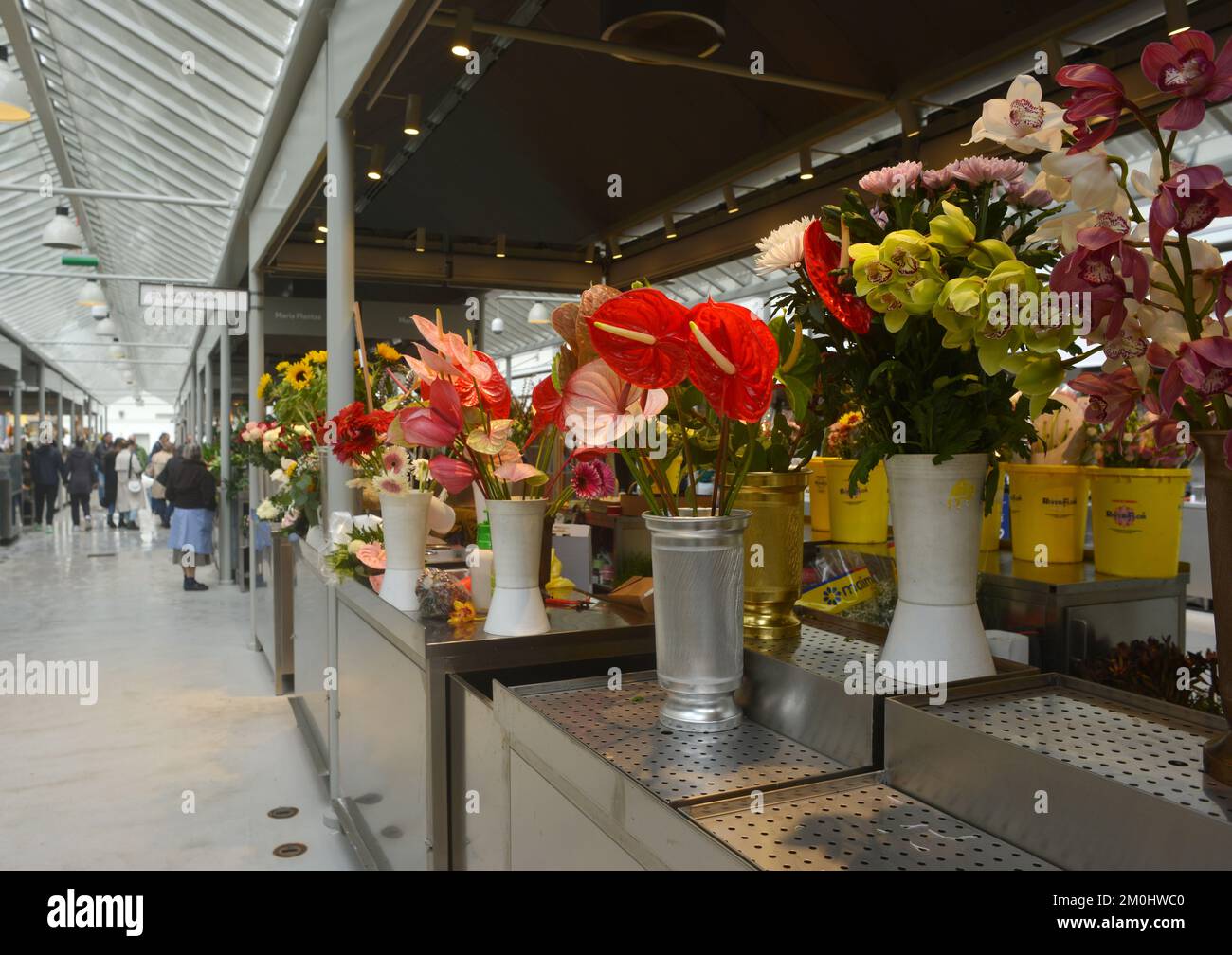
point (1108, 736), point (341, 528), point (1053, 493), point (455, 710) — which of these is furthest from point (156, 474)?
point (1108, 736)

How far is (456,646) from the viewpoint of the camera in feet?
7.02

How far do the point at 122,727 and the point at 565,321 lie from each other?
15.5 feet

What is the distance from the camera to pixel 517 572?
2158 millimetres

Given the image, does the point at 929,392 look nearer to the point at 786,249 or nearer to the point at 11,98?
the point at 786,249

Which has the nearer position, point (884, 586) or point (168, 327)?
point (884, 586)

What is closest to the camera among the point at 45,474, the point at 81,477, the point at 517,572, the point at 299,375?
the point at 517,572

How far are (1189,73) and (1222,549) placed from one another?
471mm

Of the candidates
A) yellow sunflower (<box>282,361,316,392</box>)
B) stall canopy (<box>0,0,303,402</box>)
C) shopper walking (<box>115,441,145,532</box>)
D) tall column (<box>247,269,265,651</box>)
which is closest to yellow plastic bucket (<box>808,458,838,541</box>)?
stall canopy (<box>0,0,303,402</box>)

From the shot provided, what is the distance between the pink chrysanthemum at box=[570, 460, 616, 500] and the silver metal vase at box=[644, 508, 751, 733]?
27.0 inches

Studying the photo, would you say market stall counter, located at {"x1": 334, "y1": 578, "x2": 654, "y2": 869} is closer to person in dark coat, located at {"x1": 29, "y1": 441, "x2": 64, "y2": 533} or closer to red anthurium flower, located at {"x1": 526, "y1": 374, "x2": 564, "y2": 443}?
red anthurium flower, located at {"x1": 526, "y1": 374, "x2": 564, "y2": 443}

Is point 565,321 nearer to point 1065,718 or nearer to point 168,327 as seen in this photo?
point 1065,718
